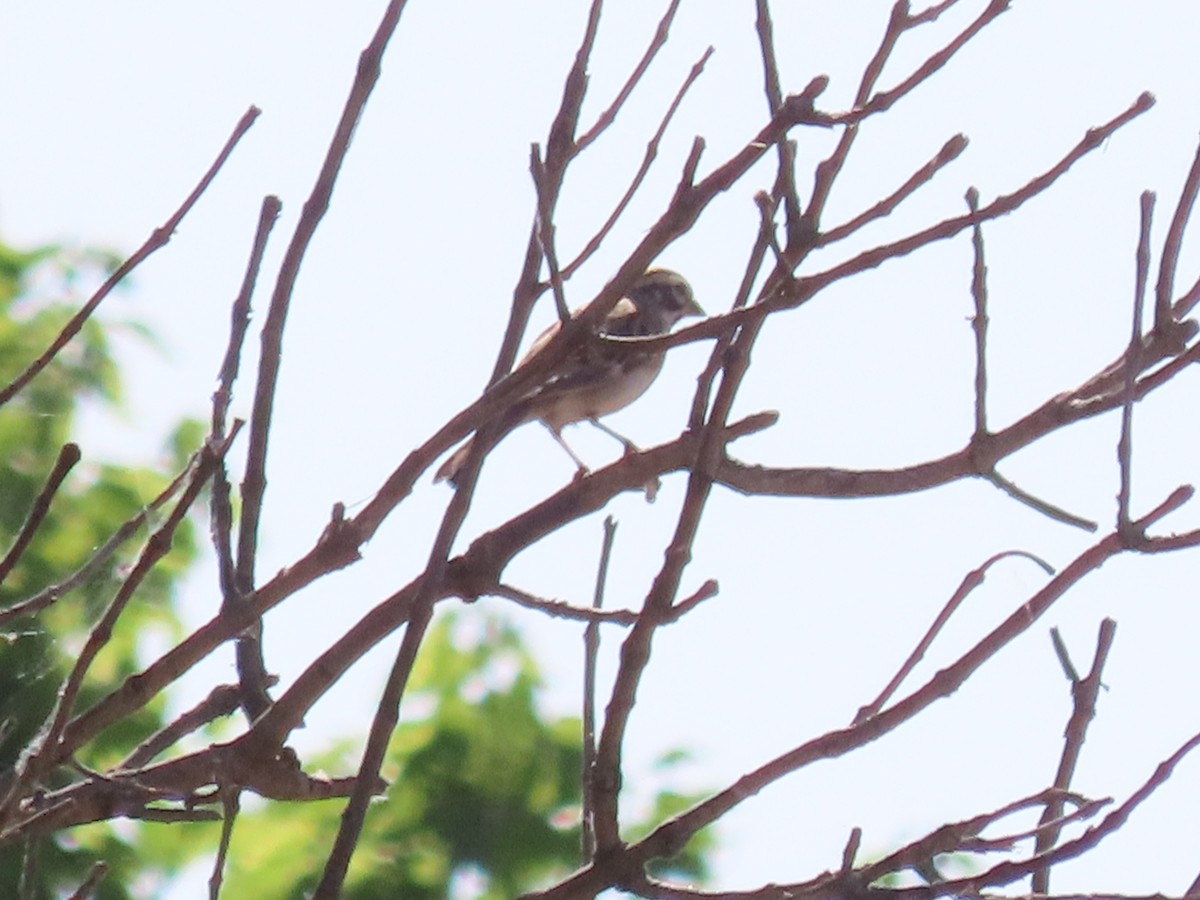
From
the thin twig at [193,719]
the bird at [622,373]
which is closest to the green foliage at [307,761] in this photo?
the bird at [622,373]

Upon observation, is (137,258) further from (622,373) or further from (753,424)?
(622,373)

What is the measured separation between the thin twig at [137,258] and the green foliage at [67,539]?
2777 mm

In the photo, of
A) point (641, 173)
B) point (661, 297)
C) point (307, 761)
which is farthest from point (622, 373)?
point (641, 173)

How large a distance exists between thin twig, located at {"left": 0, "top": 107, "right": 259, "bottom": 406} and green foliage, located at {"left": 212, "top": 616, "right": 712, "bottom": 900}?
4.48 m

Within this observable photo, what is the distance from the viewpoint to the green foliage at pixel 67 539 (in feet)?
17.3

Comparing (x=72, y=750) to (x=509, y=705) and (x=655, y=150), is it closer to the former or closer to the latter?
(x=655, y=150)

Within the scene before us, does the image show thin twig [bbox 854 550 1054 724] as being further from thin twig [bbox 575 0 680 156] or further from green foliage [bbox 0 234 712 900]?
green foliage [bbox 0 234 712 900]

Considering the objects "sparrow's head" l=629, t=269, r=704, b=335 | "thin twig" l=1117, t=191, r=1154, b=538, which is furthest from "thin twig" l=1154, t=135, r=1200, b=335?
"sparrow's head" l=629, t=269, r=704, b=335

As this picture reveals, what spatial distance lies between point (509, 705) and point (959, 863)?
2398 mm

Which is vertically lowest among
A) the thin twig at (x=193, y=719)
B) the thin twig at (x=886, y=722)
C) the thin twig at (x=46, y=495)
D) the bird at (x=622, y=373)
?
the thin twig at (x=886, y=722)

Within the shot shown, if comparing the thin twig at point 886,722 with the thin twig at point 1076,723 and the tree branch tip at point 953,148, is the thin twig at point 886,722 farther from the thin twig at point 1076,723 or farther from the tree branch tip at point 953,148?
the tree branch tip at point 953,148

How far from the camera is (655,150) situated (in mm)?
2521

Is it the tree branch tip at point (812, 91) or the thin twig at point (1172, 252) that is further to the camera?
the thin twig at point (1172, 252)

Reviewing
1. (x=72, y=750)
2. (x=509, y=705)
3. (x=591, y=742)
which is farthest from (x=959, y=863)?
(x=72, y=750)
